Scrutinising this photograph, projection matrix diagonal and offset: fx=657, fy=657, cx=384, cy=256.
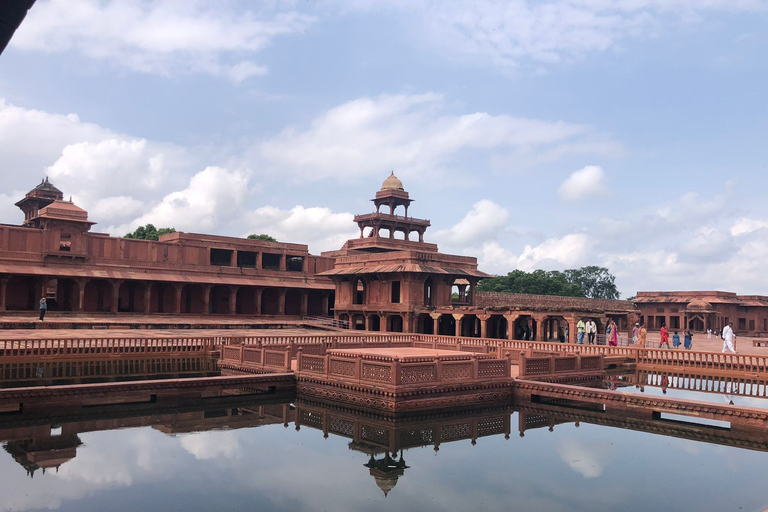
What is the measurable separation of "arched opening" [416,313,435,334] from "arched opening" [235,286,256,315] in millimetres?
14772

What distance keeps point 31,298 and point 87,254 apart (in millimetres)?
4341

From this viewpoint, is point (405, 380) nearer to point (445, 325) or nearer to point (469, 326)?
point (469, 326)

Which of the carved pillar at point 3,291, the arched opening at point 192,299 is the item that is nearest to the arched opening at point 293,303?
the arched opening at point 192,299

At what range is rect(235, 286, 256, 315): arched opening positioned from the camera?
50.6 metres

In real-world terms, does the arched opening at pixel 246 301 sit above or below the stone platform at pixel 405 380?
above

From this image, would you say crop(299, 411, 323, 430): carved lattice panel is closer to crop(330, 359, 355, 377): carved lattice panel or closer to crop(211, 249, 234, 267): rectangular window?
crop(330, 359, 355, 377): carved lattice panel

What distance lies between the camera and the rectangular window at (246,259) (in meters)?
52.7

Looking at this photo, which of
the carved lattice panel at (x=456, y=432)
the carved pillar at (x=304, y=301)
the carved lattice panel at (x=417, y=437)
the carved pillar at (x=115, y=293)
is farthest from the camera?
the carved pillar at (x=304, y=301)

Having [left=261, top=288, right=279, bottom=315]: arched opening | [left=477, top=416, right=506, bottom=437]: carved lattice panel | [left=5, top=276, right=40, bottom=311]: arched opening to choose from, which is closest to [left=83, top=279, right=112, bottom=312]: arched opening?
[left=5, top=276, right=40, bottom=311]: arched opening

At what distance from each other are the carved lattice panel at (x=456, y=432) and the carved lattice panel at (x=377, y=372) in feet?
6.72

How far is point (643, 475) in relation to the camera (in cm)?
1198

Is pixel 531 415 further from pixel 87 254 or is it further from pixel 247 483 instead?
pixel 87 254

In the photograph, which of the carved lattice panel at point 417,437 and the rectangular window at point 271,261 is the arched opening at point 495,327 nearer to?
the rectangular window at point 271,261

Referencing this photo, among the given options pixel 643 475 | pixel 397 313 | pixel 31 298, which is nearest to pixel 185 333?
pixel 397 313
